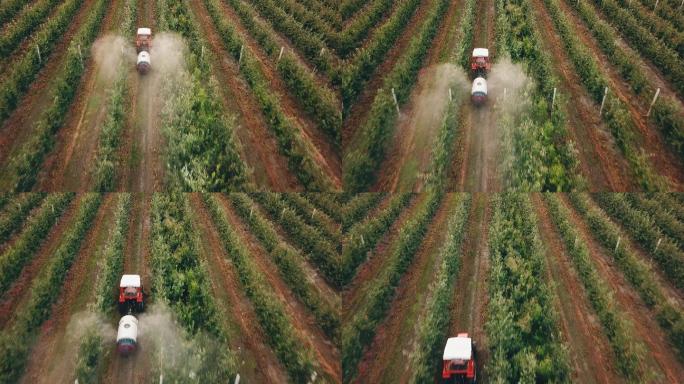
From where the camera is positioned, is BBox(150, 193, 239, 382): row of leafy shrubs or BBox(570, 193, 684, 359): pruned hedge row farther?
BBox(150, 193, 239, 382): row of leafy shrubs

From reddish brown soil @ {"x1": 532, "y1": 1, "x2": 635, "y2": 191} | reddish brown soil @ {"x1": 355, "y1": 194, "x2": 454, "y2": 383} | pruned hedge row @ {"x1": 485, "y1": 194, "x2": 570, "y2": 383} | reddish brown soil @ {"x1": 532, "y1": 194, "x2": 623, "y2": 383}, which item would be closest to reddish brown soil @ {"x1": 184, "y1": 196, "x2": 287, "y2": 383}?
reddish brown soil @ {"x1": 355, "y1": 194, "x2": 454, "y2": 383}

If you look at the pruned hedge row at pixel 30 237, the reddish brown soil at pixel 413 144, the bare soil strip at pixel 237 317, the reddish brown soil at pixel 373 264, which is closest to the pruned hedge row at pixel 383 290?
the reddish brown soil at pixel 373 264

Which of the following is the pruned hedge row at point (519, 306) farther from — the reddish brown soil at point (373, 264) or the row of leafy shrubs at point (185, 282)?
the row of leafy shrubs at point (185, 282)

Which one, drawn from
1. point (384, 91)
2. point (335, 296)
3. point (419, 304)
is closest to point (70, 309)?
point (335, 296)

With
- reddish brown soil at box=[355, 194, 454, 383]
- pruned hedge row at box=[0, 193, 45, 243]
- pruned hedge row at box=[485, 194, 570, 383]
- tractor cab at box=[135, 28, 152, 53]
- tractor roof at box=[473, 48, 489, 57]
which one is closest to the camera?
pruned hedge row at box=[485, 194, 570, 383]

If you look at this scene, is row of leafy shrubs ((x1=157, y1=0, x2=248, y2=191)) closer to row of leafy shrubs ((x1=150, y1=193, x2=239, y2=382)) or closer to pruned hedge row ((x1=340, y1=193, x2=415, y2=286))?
row of leafy shrubs ((x1=150, y1=193, x2=239, y2=382))

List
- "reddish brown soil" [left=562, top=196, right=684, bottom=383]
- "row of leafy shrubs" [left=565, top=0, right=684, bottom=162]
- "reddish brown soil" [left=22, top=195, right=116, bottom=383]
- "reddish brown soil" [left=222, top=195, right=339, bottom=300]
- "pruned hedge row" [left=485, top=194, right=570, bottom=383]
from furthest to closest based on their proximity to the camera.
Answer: "reddish brown soil" [left=222, top=195, right=339, bottom=300], "row of leafy shrubs" [left=565, top=0, right=684, bottom=162], "reddish brown soil" [left=22, top=195, right=116, bottom=383], "pruned hedge row" [left=485, top=194, right=570, bottom=383], "reddish brown soil" [left=562, top=196, right=684, bottom=383]

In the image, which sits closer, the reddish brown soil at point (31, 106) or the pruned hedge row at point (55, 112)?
the pruned hedge row at point (55, 112)

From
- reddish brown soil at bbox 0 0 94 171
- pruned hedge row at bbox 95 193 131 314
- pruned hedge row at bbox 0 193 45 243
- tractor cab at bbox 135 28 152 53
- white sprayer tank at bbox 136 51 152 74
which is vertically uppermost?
tractor cab at bbox 135 28 152 53
